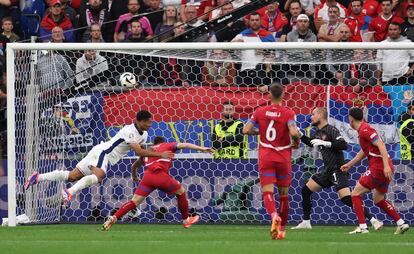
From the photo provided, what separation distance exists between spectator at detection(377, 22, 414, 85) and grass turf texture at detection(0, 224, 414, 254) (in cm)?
255

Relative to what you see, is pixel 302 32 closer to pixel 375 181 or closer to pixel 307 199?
pixel 307 199

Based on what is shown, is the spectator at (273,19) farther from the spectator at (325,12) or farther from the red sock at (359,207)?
the red sock at (359,207)

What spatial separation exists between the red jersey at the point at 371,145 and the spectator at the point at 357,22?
17.5 ft

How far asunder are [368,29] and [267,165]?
767 cm

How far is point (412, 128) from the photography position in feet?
59.0

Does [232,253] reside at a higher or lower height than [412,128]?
lower

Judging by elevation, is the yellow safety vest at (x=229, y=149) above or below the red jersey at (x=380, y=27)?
below

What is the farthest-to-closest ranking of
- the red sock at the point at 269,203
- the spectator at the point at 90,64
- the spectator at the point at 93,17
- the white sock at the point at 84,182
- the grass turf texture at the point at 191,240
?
the spectator at the point at 93,17 < the spectator at the point at 90,64 < the white sock at the point at 84,182 < the red sock at the point at 269,203 < the grass turf texture at the point at 191,240

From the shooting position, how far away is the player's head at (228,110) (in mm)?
18344

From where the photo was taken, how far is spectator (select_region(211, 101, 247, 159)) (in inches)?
722

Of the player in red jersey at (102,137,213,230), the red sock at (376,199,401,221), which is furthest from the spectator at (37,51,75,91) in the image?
the red sock at (376,199,401,221)

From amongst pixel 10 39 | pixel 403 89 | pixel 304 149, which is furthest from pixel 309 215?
pixel 10 39

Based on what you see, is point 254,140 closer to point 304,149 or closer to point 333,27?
point 304,149

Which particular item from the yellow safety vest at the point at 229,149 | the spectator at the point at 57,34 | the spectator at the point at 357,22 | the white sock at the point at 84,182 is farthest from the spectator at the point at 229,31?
the white sock at the point at 84,182
